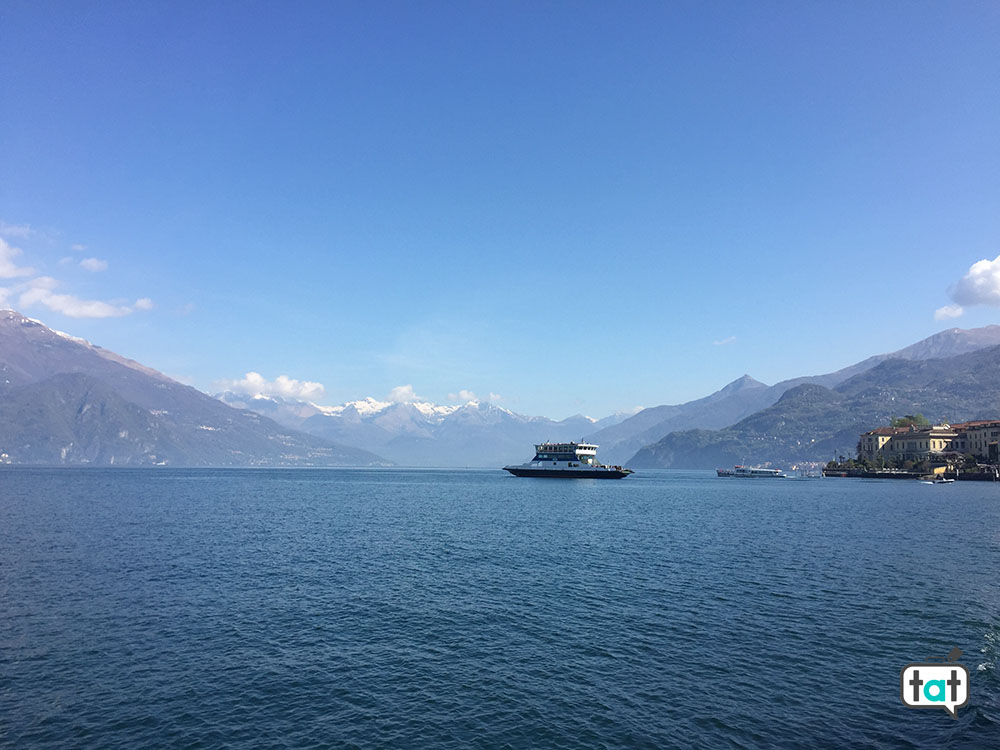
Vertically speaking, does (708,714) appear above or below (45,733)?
above

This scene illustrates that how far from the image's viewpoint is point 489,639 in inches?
1321

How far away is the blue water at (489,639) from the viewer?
23.4 m

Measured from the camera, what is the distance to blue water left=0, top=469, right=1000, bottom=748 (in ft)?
76.7

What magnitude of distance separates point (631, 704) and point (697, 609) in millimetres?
16527

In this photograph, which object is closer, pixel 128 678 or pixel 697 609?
pixel 128 678

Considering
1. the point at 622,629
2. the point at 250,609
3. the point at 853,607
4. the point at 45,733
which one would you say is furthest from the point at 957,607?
the point at 45,733

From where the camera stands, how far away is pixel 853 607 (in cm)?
3941

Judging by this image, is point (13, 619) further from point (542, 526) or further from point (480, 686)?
point (542, 526)

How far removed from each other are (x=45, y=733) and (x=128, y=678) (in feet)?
17.6

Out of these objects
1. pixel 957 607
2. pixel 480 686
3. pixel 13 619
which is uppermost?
pixel 957 607

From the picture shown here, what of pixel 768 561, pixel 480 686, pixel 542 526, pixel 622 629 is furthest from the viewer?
pixel 542 526

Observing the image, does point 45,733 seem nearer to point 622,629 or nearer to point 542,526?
point 622,629

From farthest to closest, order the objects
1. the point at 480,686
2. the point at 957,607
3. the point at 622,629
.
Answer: the point at 957,607 < the point at 622,629 < the point at 480,686

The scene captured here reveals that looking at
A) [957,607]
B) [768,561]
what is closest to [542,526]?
[768,561]
